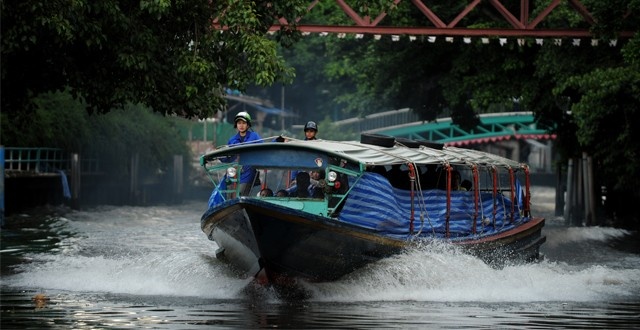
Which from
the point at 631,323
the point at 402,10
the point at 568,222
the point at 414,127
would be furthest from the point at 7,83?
the point at 414,127

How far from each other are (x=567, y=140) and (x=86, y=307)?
23.2m

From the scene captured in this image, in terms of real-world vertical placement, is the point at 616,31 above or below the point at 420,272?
above

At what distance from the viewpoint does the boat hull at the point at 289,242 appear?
15344 mm

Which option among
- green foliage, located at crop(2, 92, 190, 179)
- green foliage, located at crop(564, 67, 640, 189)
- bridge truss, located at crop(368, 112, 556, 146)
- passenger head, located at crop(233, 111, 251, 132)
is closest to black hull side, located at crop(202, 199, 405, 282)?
passenger head, located at crop(233, 111, 251, 132)

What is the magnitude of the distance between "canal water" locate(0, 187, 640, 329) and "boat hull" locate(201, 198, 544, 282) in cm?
25

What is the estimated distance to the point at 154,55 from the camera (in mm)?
21203

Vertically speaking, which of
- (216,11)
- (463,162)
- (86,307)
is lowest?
(86,307)

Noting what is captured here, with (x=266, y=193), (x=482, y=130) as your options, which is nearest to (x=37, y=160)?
(x=266, y=193)

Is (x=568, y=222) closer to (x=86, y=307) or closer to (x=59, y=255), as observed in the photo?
(x=59, y=255)

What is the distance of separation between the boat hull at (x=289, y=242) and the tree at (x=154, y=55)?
178 inches

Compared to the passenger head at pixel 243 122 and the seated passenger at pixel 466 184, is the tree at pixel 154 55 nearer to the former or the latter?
the passenger head at pixel 243 122

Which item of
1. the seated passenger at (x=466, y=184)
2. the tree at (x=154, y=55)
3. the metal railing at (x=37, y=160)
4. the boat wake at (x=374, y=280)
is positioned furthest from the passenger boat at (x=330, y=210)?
the metal railing at (x=37, y=160)

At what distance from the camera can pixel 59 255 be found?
21.9 metres

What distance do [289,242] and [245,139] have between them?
2406 mm
